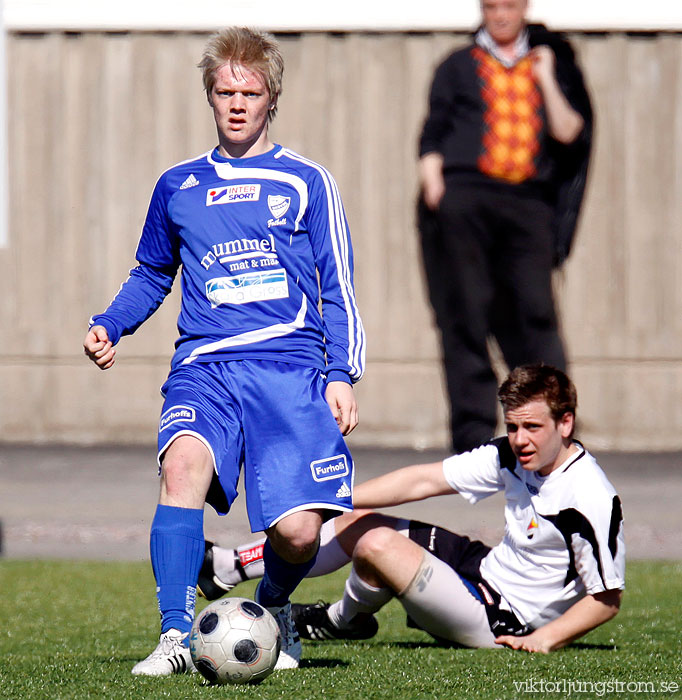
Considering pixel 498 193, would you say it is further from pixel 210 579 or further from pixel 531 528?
pixel 210 579

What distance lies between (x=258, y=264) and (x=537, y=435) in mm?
1124

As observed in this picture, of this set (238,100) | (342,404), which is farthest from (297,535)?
(238,100)

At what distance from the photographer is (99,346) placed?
4.06 meters

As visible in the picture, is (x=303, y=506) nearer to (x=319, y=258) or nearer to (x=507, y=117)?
(x=319, y=258)

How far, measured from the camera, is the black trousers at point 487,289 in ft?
32.6

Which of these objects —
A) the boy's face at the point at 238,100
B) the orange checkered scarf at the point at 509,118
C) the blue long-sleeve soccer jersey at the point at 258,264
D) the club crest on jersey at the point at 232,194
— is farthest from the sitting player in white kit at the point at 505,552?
the orange checkered scarf at the point at 509,118

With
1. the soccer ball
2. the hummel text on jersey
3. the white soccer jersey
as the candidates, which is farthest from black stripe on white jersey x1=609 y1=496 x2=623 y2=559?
the hummel text on jersey

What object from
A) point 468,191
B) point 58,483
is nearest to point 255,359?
point 58,483

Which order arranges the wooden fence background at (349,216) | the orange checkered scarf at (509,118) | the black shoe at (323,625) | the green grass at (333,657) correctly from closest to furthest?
1. the green grass at (333,657)
2. the black shoe at (323,625)
3. the orange checkered scarf at (509,118)
4. the wooden fence background at (349,216)

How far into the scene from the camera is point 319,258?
14.0 ft

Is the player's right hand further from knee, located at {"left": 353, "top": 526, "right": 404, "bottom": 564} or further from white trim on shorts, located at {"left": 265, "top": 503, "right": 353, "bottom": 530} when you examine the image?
knee, located at {"left": 353, "top": 526, "right": 404, "bottom": 564}

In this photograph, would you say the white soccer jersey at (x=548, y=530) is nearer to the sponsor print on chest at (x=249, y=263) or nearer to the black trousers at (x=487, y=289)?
the sponsor print on chest at (x=249, y=263)

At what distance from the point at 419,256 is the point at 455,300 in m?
0.47

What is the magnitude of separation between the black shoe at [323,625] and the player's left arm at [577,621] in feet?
2.12
